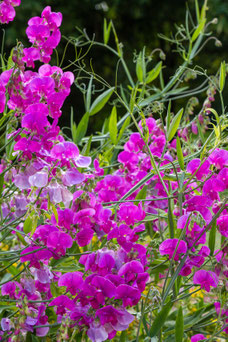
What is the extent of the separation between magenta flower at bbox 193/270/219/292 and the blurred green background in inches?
286

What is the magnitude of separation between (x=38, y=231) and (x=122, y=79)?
327 inches

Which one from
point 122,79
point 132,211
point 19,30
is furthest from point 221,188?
point 122,79

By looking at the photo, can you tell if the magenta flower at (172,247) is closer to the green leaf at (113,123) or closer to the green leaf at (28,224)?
the green leaf at (28,224)

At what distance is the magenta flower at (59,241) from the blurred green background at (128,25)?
727cm

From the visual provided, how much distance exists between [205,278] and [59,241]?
331mm

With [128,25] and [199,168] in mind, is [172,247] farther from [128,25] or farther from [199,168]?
[128,25]

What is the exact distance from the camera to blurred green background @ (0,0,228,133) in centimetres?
855

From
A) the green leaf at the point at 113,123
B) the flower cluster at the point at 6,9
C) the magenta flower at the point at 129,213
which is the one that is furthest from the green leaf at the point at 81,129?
the magenta flower at the point at 129,213

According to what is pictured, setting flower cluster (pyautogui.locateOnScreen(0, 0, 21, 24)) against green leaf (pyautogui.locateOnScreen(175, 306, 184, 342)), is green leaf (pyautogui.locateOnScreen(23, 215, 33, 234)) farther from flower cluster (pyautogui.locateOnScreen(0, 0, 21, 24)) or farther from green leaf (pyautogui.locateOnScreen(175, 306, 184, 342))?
flower cluster (pyautogui.locateOnScreen(0, 0, 21, 24))

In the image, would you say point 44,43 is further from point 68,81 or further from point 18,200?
point 18,200

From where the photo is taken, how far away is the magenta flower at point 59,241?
1.17 meters

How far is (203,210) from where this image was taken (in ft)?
3.98

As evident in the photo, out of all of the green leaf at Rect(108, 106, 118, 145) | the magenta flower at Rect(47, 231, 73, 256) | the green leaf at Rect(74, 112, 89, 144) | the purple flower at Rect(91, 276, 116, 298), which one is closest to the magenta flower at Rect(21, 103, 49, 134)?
the magenta flower at Rect(47, 231, 73, 256)

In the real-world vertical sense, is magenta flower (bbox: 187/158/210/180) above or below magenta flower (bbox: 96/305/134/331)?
above
